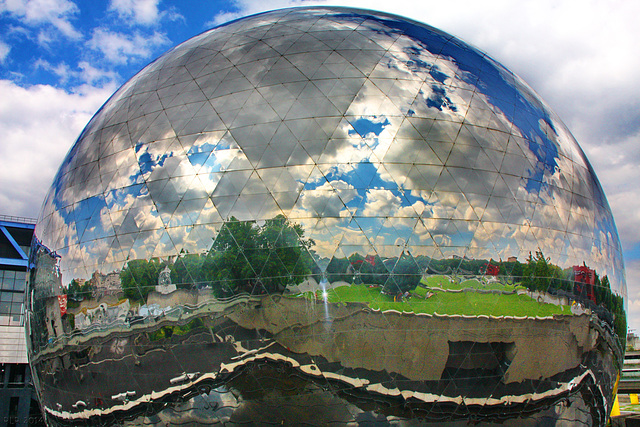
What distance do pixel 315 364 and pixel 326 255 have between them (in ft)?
5.34

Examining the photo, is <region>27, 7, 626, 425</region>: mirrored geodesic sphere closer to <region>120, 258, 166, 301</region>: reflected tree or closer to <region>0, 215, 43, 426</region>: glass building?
<region>120, 258, 166, 301</region>: reflected tree

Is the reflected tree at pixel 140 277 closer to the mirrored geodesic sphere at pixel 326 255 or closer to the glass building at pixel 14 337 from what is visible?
the mirrored geodesic sphere at pixel 326 255

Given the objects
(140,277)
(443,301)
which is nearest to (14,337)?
(140,277)

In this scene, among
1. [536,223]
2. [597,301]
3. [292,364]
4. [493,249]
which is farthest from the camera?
[597,301]

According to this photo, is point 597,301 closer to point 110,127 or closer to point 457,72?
point 457,72

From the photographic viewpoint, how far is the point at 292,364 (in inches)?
298

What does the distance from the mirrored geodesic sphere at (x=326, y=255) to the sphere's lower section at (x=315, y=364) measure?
3 cm

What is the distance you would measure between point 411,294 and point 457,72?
468cm

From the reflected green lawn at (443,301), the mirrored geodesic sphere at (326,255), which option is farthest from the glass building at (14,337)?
the reflected green lawn at (443,301)

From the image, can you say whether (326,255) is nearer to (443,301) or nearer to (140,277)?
(443,301)

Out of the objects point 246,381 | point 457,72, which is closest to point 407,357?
point 246,381

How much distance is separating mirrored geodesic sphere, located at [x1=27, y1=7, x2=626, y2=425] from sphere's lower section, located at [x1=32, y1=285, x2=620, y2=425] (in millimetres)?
30

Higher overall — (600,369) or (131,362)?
(131,362)

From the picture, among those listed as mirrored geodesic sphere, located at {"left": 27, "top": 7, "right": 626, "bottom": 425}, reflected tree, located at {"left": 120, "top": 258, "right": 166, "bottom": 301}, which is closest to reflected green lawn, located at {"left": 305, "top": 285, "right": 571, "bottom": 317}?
mirrored geodesic sphere, located at {"left": 27, "top": 7, "right": 626, "bottom": 425}
